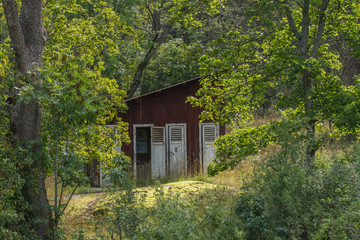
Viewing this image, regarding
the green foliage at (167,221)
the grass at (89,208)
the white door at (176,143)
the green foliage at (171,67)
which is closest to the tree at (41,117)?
the grass at (89,208)

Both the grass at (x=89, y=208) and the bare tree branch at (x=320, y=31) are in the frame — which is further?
the bare tree branch at (x=320, y=31)

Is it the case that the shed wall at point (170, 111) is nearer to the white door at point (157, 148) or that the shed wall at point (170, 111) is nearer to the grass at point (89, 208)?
the white door at point (157, 148)

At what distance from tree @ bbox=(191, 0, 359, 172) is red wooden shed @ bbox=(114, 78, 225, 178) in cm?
660

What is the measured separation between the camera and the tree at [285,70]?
10.4 meters

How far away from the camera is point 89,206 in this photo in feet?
41.6

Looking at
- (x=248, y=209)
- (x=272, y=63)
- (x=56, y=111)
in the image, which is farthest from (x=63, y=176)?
(x=272, y=63)

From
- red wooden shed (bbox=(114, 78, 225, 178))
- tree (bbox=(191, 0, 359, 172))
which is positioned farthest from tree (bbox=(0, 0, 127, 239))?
red wooden shed (bbox=(114, 78, 225, 178))

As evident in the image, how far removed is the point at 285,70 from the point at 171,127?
Answer: 7.93 meters

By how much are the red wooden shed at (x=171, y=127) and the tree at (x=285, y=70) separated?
6600 mm

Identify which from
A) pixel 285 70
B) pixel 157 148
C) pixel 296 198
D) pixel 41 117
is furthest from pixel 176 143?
pixel 296 198

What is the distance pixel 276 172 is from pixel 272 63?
3.98 m

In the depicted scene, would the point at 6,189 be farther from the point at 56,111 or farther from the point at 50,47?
the point at 50,47

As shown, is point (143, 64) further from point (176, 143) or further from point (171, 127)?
point (176, 143)

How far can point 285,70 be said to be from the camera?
38.8 ft
